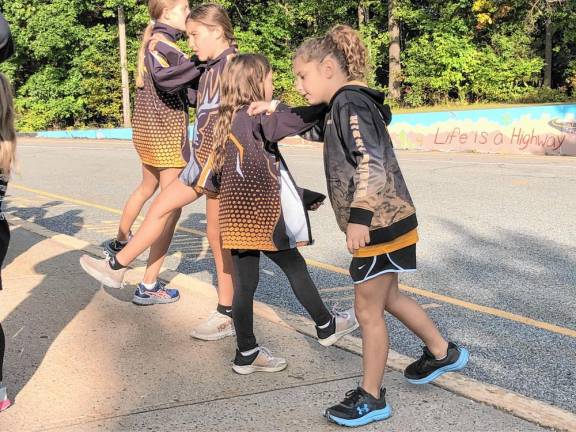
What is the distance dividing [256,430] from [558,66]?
1376 inches

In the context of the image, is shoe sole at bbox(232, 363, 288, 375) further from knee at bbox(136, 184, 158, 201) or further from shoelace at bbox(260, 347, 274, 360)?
knee at bbox(136, 184, 158, 201)

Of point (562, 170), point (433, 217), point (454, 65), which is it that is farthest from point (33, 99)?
point (433, 217)

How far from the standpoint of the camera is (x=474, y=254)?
22.6ft

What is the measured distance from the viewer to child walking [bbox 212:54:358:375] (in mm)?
3570

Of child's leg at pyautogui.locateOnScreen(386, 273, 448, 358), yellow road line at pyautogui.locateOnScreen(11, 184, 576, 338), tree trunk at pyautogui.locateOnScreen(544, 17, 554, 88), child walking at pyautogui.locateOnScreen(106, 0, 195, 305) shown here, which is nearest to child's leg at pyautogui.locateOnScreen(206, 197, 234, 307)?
child walking at pyautogui.locateOnScreen(106, 0, 195, 305)

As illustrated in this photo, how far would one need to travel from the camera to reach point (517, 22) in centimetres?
3388

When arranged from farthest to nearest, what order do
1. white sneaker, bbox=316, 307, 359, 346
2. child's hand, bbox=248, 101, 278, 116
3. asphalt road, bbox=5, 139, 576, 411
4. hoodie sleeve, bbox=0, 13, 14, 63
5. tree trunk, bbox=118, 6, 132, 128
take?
tree trunk, bbox=118, 6, 132, 128 → asphalt road, bbox=5, 139, 576, 411 → white sneaker, bbox=316, 307, 359, 346 → child's hand, bbox=248, 101, 278, 116 → hoodie sleeve, bbox=0, 13, 14, 63

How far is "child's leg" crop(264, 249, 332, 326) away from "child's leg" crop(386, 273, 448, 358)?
498 mm

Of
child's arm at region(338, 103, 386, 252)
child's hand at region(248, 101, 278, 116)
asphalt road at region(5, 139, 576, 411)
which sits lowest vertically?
asphalt road at region(5, 139, 576, 411)

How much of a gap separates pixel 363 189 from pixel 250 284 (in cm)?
95

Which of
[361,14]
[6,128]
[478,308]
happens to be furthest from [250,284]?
[361,14]

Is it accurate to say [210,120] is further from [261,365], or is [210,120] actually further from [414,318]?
[414,318]

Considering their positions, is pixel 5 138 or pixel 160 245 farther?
pixel 160 245

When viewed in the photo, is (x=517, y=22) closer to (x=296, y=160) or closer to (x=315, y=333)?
(x=296, y=160)
